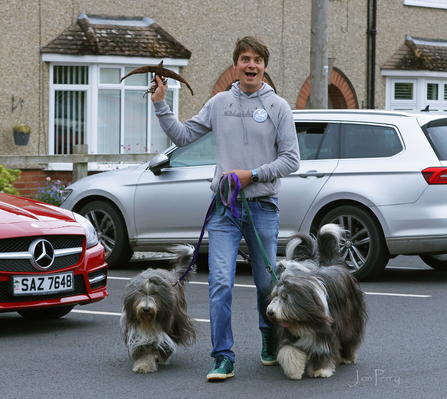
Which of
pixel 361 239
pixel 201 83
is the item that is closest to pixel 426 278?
pixel 361 239

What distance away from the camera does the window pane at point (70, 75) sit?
53.2 ft

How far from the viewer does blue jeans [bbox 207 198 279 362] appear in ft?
16.3

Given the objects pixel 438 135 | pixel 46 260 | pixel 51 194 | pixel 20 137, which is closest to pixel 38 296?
A: pixel 46 260

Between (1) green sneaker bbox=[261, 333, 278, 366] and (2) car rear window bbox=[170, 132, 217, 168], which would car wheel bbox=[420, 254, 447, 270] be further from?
(1) green sneaker bbox=[261, 333, 278, 366]

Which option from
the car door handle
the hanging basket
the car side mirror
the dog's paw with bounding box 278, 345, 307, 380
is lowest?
the dog's paw with bounding box 278, 345, 307, 380

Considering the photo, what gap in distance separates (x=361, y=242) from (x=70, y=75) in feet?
30.0

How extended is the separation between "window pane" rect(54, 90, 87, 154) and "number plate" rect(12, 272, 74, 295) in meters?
10.2

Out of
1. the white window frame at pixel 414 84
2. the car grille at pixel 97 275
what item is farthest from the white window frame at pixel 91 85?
the car grille at pixel 97 275

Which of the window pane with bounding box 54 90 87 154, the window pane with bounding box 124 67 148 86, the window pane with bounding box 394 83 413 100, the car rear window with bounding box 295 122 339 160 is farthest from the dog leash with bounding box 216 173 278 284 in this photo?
the window pane with bounding box 394 83 413 100

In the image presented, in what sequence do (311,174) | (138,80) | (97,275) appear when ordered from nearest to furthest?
(97,275)
(311,174)
(138,80)

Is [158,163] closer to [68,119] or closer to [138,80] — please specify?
→ [68,119]

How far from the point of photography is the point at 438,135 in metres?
8.94

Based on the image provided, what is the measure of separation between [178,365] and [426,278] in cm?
485

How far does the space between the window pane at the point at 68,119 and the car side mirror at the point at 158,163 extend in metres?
7.13
